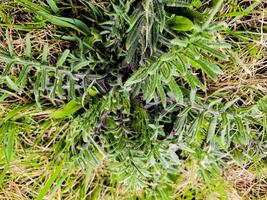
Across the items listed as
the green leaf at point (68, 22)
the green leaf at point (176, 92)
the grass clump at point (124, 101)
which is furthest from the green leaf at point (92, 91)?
the green leaf at point (176, 92)

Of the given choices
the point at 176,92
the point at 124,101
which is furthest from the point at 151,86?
the point at 124,101

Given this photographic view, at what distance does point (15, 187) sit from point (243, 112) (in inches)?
30.3

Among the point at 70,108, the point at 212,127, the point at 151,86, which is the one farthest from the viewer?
the point at 70,108

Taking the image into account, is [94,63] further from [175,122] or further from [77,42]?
[175,122]

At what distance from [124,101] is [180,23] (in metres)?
0.27

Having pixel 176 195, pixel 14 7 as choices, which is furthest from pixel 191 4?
pixel 176 195

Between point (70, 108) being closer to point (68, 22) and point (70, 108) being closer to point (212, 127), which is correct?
point (68, 22)

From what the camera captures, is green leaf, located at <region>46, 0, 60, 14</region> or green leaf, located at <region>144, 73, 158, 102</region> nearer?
green leaf, located at <region>144, 73, 158, 102</region>

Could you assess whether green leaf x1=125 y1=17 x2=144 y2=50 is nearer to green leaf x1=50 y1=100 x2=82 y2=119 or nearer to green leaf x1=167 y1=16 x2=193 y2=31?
green leaf x1=167 y1=16 x2=193 y2=31

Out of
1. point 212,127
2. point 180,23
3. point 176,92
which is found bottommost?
point 212,127

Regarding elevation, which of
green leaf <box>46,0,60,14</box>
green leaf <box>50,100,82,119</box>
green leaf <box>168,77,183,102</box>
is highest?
green leaf <box>46,0,60,14</box>

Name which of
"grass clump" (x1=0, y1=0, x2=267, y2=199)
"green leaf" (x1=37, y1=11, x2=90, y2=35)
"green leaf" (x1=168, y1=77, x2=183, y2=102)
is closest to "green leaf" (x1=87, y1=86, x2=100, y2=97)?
"grass clump" (x1=0, y1=0, x2=267, y2=199)

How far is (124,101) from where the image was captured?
1.37m

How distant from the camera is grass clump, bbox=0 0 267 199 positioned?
1254 mm
